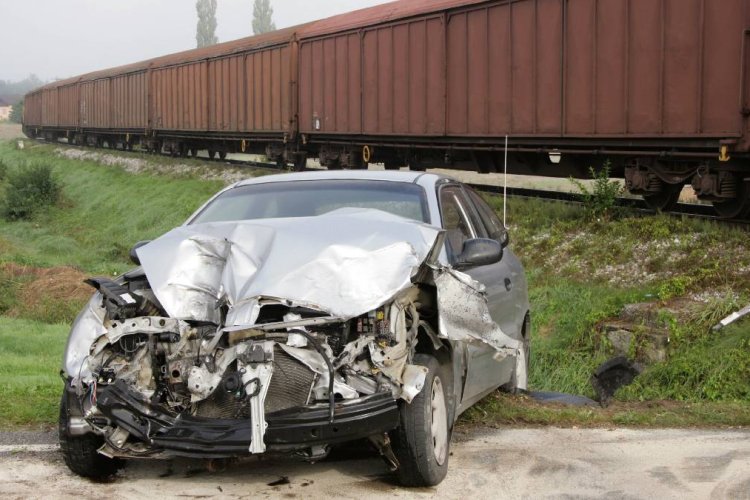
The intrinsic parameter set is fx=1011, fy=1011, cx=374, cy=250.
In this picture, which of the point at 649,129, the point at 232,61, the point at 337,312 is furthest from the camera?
the point at 232,61

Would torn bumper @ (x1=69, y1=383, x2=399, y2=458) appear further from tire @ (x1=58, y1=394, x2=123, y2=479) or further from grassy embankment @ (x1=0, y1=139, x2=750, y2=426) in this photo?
grassy embankment @ (x1=0, y1=139, x2=750, y2=426)

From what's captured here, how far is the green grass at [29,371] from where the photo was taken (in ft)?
20.2

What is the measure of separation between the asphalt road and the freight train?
24.0 ft

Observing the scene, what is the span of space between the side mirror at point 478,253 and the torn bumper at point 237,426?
1.24 meters

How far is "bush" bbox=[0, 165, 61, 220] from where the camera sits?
30.5 metres

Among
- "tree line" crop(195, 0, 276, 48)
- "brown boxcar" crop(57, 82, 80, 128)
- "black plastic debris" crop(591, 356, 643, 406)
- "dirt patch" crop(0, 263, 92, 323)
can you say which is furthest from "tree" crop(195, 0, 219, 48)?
"black plastic debris" crop(591, 356, 643, 406)

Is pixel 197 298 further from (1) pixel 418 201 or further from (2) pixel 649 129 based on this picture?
(2) pixel 649 129

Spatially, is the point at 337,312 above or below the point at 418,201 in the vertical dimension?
below

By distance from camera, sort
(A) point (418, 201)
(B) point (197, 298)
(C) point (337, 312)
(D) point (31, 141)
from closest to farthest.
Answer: (C) point (337, 312)
(B) point (197, 298)
(A) point (418, 201)
(D) point (31, 141)

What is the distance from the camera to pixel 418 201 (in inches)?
239

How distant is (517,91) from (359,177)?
32.3 feet

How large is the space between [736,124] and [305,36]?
13.1m

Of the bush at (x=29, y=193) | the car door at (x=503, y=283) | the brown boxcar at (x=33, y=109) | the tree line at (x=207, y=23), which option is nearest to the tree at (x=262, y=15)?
the tree line at (x=207, y=23)

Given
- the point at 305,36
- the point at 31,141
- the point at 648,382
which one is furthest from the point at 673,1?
the point at 31,141
